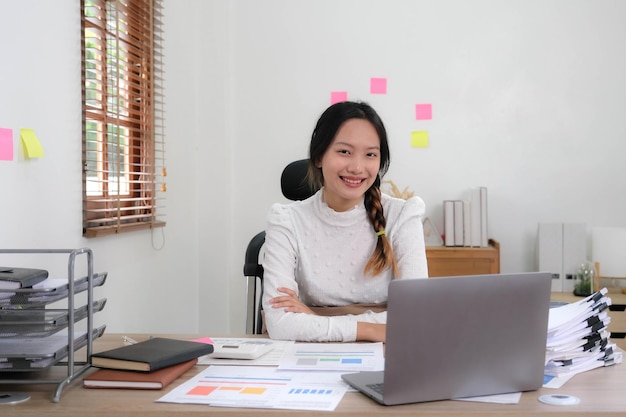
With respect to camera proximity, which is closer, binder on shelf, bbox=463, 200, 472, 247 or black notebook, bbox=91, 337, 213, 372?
black notebook, bbox=91, 337, 213, 372

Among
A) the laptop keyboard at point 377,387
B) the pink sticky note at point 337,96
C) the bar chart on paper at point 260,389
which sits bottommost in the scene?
the bar chart on paper at point 260,389

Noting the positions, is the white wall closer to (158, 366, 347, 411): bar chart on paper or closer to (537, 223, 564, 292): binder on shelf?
(537, 223, 564, 292): binder on shelf

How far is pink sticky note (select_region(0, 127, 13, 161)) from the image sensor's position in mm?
2131

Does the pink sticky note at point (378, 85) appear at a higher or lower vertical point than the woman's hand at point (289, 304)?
higher

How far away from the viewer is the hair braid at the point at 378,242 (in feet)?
6.94

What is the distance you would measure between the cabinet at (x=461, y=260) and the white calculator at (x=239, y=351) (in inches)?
89.2

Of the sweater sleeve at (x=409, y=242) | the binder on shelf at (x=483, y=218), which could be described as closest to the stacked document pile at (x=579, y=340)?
the sweater sleeve at (x=409, y=242)

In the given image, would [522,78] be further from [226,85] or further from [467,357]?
[467,357]

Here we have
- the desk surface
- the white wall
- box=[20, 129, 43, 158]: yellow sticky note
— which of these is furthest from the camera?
the white wall

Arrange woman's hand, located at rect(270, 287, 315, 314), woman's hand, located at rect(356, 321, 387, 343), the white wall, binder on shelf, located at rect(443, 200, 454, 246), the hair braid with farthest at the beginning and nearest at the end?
1. the white wall
2. binder on shelf, located at rect(443, 200, 454, 246)
3. the hair braid
4. woman's hand, located at rect(270, 287, 315, 314)
5. woman's hand, located at rect(356, 321, 387, 343)

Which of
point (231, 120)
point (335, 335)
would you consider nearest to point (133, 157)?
point (231, 120)

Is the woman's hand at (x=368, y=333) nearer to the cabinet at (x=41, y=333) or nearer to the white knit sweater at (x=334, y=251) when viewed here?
the white knit sweater at (x=334, y=251)

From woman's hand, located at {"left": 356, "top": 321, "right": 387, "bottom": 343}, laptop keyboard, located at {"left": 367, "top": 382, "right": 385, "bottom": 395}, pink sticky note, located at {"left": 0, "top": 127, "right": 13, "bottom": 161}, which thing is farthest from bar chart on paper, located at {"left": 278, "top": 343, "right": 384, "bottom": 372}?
pink sticky note, located at {"left": 0, "top": 127, "right": 13, "bottom": 161}

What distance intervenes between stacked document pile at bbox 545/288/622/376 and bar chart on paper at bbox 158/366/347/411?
46 cm
